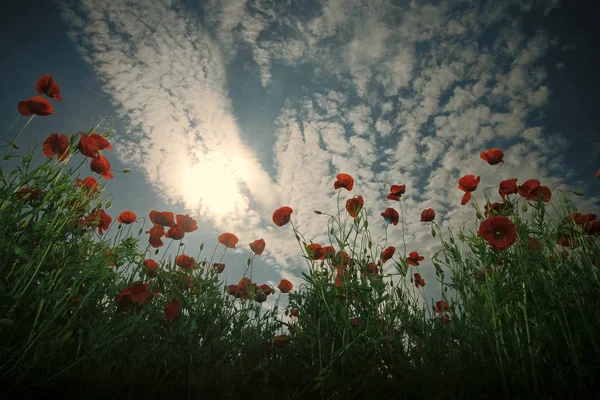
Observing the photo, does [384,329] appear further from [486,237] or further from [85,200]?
[85,200]

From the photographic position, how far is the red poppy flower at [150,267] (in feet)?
12.1

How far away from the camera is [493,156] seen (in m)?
3.19

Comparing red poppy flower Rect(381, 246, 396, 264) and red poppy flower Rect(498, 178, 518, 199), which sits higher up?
red poppy flower Rect(498, 178, 518, 199)

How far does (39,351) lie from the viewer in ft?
5.63

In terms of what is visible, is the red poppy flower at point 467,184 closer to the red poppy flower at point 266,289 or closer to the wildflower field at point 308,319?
the wildflower field at point 308,319

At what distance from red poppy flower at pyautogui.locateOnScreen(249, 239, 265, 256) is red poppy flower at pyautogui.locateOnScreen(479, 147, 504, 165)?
3085 millimetres

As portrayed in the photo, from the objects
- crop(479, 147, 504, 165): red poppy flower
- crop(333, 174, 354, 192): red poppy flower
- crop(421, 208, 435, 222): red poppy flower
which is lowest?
crop(421, 208, 435, 222): red poppy flower

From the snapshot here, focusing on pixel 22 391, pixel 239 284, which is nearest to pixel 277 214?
pixel 239 284

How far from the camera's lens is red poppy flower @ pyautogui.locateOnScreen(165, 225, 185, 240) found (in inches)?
160

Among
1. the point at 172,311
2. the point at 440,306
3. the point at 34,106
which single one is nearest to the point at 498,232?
the point at 440,306

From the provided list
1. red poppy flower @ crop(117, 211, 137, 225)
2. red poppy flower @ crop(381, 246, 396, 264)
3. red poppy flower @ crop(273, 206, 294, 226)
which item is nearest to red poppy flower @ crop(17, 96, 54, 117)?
red poppy flower @ crop(117, 211, 137, 225)

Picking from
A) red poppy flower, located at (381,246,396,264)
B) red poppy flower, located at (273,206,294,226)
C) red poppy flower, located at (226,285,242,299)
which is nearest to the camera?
red poppy flower, located at (273,206,294,226)

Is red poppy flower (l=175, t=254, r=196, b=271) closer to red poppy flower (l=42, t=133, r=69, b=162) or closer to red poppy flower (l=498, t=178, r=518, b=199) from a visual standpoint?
red poppy flower (l=42, t=133, r=69, b=162)

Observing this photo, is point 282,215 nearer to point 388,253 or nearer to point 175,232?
point 388,253
